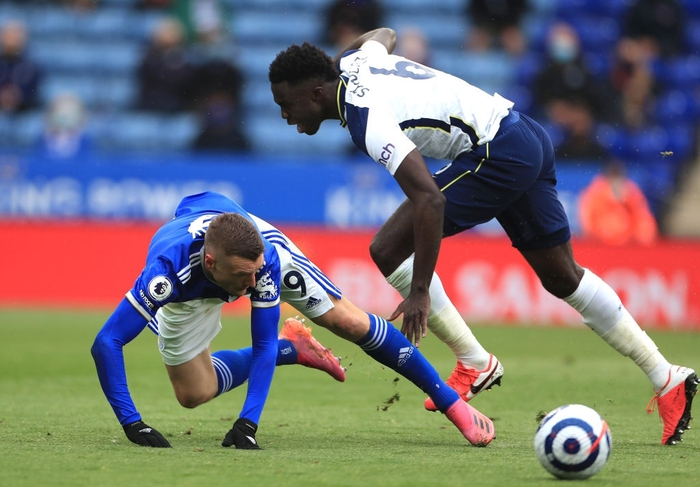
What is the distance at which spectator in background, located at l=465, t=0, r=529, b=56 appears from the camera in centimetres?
1638

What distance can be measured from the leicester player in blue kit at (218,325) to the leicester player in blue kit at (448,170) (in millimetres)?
292

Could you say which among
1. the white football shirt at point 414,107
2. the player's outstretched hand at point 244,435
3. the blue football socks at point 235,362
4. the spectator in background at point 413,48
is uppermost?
the white football shirt at point 414,107

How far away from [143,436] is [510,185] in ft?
7.33

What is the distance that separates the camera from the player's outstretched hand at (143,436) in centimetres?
504

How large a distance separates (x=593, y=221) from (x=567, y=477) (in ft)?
30.4

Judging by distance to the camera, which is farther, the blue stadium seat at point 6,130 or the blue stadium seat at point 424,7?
the blue stadium seat at point 424,7

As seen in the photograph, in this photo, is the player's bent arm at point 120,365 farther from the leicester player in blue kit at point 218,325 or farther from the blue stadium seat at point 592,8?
the blue stadium seat at point 592,8

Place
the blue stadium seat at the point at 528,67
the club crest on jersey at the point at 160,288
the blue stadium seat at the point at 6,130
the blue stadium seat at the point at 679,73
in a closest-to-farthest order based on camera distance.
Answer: the club crest on jersey at the point at 160,288, the blue stadium seat at the point at 6,130, the blue stadium seat at the point at 528,67, the blue stadium seat at the point at 679,73

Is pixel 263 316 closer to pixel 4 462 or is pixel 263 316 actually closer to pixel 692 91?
pixel 4 462

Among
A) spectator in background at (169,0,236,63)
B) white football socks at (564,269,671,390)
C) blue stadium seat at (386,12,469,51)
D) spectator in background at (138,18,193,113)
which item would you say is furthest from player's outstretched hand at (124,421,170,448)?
blue stadium seat at (386,12,469,51)

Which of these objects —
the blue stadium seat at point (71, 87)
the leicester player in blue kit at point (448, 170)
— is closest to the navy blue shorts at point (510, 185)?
the leicester player in blue kit at point (448, 170)

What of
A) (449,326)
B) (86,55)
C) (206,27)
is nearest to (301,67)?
(449,326)

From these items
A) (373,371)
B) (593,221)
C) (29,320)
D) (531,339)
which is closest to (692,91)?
(593,221)

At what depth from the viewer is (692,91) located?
15734 mm
